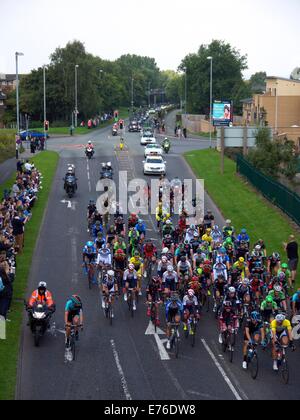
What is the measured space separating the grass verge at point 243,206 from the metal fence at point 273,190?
35 centimetres

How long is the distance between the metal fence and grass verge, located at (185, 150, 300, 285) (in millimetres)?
353

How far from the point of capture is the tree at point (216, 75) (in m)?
111

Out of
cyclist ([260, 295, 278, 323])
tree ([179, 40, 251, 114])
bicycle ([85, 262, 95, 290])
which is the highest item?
tree ([179, 40, 251, 114])

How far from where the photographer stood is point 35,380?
1684 cm

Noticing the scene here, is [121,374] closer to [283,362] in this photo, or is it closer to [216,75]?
[283,362]

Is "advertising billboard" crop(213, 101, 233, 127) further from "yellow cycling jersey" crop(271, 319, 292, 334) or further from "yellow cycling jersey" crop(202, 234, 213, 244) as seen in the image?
"yellow cycling jersey" crop(271, 319, 292, 334)

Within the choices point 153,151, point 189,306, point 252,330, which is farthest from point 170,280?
point 153,151

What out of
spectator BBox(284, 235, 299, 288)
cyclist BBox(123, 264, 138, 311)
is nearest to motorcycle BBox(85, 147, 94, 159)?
spectator BBox(284, 235, 299, 288)

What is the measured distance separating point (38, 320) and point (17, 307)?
374 cm

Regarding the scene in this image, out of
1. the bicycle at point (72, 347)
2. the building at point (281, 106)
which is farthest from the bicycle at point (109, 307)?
the building at point (281, 106)

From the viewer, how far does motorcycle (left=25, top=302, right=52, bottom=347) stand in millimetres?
19219
